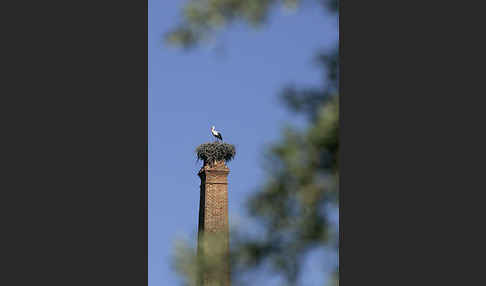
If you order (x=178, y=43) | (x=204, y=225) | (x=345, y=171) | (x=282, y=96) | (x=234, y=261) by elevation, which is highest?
(x=178, y=43)

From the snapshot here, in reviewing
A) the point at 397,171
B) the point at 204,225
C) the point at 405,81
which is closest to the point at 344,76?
the point at 405,81

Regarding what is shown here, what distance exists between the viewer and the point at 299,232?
7.68 feet

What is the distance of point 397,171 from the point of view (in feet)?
7.53

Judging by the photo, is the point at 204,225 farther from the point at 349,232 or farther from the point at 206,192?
the point at 349,232

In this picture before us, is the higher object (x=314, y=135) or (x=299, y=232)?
(x=314, y=135)

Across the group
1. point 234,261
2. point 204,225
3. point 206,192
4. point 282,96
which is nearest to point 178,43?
point 282,96

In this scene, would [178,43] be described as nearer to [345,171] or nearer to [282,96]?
[282,96]

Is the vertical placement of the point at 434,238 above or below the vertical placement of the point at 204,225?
above

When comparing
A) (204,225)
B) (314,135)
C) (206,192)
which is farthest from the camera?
(206,192)

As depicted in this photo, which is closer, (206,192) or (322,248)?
(322,248)

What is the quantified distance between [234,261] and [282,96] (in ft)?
1.76

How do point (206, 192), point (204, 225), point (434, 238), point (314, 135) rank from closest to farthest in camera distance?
point (434, 238)
point (314, 135)
point (204, 225)
point (206, 192)

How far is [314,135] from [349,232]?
0.30 m

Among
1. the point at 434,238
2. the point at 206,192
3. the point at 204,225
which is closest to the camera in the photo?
the point at 434,238
